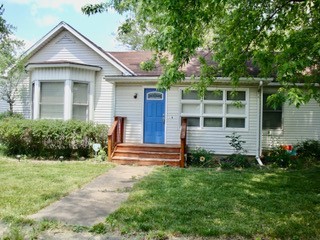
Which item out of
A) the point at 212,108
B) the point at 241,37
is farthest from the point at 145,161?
the point at 241,37

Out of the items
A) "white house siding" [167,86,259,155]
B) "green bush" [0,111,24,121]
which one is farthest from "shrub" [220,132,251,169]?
"green bush" [0,111,24,121]

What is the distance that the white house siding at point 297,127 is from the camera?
40.4 ft

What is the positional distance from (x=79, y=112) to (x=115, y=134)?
6.83 feet

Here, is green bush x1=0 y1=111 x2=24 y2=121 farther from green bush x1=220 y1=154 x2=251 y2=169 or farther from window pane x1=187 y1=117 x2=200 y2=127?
green bush x1=220 y1=154 x2=251 y2=169

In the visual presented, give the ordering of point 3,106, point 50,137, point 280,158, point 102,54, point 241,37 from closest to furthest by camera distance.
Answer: point 241,37 < point 280,158 < point 50,137 < point 102,54 < point 3,106

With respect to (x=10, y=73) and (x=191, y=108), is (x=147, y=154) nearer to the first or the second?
(x=191, y=108)

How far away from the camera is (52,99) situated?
495 inches

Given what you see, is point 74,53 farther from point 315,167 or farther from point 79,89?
point 315,167

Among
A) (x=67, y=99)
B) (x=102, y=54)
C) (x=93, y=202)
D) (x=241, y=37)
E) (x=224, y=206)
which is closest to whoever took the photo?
(x=224, y=206)

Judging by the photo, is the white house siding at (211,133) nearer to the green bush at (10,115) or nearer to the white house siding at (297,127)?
the white house siding at (297,127)

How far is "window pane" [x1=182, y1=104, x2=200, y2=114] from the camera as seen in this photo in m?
12.1

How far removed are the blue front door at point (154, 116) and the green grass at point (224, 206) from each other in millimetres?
3561

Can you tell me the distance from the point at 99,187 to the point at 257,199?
11.6 ft

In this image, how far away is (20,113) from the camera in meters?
13.7
